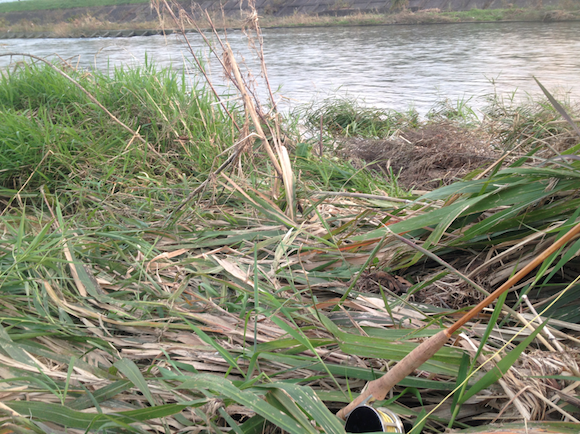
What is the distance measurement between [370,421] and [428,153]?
2458mm

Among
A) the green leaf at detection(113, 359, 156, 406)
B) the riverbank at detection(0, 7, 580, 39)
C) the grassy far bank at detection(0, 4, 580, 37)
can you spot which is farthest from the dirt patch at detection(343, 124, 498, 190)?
the grassy far bank at detection(0, 4, 580, 37)

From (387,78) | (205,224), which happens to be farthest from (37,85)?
(387,78)

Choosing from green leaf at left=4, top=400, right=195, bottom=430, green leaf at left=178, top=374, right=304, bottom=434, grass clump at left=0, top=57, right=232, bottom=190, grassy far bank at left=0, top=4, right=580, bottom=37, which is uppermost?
grassy far bank at left=0, top=4, right=580, bottom=37

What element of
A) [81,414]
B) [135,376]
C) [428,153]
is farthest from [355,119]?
[81,414]

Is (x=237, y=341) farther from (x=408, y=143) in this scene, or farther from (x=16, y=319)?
(x=408, y=143)

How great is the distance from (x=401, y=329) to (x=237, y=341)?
465 millimetres

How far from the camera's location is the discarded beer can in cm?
87

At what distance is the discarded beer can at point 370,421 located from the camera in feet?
2.86

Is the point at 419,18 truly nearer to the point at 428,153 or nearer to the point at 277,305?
the point at 428,153

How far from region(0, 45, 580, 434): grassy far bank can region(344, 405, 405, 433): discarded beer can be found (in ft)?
0.20

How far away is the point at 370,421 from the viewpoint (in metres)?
0.89

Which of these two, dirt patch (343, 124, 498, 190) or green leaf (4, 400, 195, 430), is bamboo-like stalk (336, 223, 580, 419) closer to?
green leaf (4, 400, 195, 430)

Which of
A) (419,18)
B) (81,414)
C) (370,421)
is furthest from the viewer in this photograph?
(419,18)

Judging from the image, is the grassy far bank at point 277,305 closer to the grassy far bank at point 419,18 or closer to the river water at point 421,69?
the river water at point 421,69
